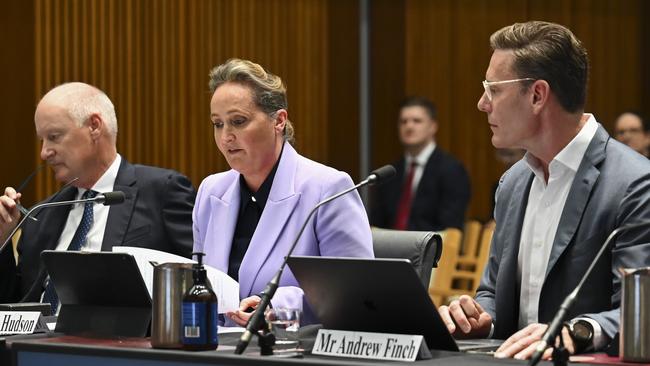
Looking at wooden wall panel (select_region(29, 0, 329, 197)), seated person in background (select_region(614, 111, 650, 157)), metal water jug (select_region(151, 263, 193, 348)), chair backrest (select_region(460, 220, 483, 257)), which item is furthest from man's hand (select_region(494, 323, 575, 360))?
seated person in background (select_region(614, 111, 650, 157))

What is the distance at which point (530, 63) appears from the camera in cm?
303

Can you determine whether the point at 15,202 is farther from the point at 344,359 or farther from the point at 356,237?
the point at 344,359

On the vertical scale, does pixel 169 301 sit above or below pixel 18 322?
above

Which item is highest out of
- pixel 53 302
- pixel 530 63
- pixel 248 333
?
pixel 530 63

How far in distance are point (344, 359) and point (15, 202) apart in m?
1.94

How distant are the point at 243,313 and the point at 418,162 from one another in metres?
5.32

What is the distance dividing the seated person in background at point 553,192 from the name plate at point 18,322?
3.67 feet

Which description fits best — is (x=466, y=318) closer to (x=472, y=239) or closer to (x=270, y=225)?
(x=270, y=225)

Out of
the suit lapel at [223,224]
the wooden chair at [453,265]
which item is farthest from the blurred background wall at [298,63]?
the suit lapel at [223,224]

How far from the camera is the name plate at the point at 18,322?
3172mm

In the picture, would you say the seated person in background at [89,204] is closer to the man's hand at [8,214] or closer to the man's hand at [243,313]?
the man's hand at [8,214]

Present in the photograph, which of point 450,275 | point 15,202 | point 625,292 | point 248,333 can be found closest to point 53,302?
point 15,202

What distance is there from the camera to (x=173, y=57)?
7996 mm

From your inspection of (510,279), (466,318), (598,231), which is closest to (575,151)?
(598,231)
